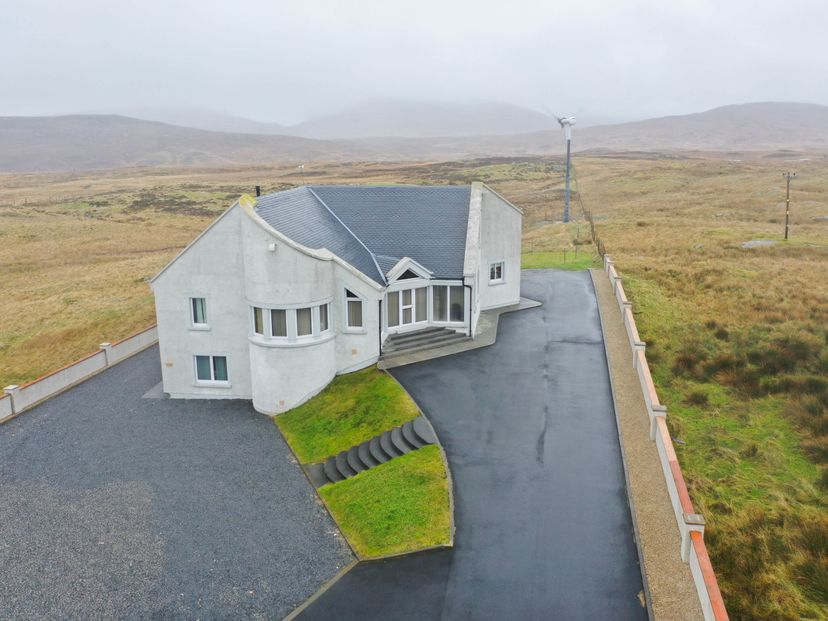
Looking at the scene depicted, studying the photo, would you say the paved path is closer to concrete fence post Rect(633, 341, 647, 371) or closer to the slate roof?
concrete fence post Rect(633, 341, 647, 371)

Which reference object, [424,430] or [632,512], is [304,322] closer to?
[424,430]

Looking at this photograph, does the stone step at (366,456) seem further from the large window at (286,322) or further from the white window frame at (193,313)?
the white window frame at (193,313)

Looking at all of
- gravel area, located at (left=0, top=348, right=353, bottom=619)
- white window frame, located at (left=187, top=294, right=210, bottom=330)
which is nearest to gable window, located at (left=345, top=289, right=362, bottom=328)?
gravel area, located at (left=0, top=348, right=353, bottom=619)

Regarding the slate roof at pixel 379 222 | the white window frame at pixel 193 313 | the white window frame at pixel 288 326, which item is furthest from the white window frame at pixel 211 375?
the slate roof at pixel 379 222

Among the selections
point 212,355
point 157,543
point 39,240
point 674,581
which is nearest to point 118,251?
point 39,240

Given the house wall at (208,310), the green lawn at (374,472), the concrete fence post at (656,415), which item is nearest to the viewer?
the green lawn at (374,472)

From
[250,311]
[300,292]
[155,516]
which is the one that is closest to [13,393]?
[250,311]
